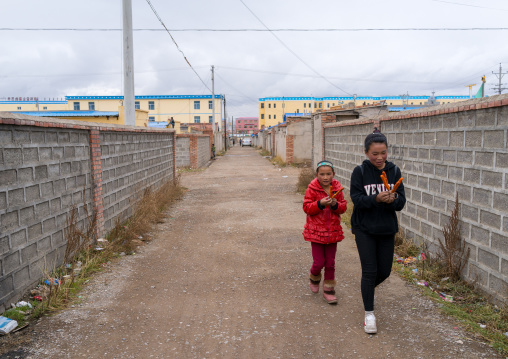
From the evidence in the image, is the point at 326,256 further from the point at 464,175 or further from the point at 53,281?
the point at 53,281

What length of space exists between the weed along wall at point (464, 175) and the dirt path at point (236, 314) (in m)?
0.79

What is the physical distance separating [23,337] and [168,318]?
1.26 metres

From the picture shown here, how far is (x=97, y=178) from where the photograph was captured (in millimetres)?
6633

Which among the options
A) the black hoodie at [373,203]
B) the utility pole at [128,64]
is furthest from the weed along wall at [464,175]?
the utility pole at [128,64]

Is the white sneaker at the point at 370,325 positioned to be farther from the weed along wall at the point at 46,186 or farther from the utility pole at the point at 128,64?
the utility pole at the point at 128,64

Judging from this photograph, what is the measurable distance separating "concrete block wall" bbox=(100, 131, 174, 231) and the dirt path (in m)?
1.19

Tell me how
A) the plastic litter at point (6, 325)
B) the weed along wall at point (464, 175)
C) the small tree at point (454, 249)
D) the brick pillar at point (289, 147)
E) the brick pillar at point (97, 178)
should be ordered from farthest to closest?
the brick pillar at point (289, 147)
the brick pillar at point (97, 178)
the small tree at point (454, 249)
the weed along wall at point (464, 175)
the plastic litter at point (6, 325)

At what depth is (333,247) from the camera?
4.53 m

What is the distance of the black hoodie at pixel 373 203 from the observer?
3701 mm

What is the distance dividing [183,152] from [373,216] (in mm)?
20292

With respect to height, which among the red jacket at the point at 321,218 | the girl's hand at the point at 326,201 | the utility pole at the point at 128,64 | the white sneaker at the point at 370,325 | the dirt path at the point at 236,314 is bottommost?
the dirt path at the point at 236,314

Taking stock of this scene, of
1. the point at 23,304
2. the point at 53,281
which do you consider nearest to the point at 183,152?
the point at 53,281

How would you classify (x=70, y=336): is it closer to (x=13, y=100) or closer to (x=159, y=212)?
(x=159, y=212)

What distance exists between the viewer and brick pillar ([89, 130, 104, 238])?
6492mm
